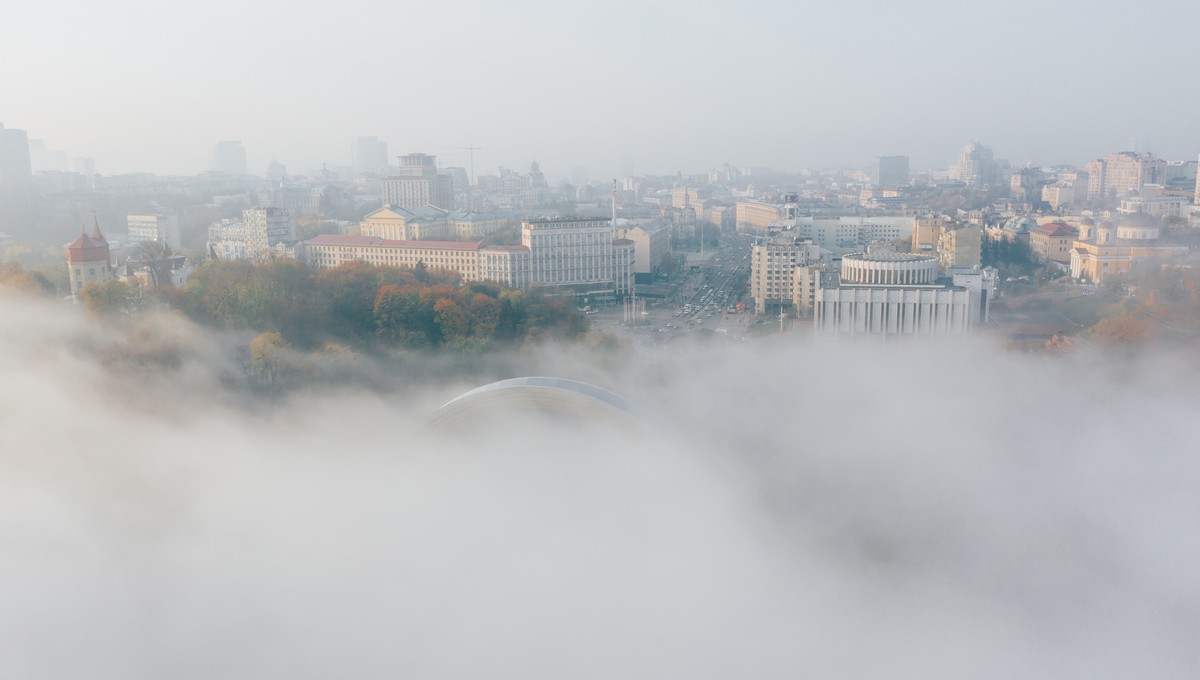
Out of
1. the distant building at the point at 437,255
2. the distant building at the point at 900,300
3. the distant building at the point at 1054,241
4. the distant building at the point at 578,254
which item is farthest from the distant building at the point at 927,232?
the distant building at the point at 437,255

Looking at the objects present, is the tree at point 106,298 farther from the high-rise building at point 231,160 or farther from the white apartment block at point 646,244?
the high-rise building at point 231,160

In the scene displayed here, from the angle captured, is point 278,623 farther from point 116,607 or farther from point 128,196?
point 128,196

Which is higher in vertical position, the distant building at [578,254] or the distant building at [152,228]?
the distant building at [152,228]

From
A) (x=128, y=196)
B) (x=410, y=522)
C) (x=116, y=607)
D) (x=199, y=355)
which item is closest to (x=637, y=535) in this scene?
(x=410, y=522)

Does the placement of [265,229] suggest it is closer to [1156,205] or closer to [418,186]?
[418,186]

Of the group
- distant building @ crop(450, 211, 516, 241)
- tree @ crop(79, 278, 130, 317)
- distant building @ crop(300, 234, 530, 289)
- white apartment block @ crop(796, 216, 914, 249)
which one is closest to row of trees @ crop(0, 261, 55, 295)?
tree @ crop(79, 278, 130, 317)

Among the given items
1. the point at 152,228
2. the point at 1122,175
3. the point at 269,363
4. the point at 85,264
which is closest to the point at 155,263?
the point at 85,264
